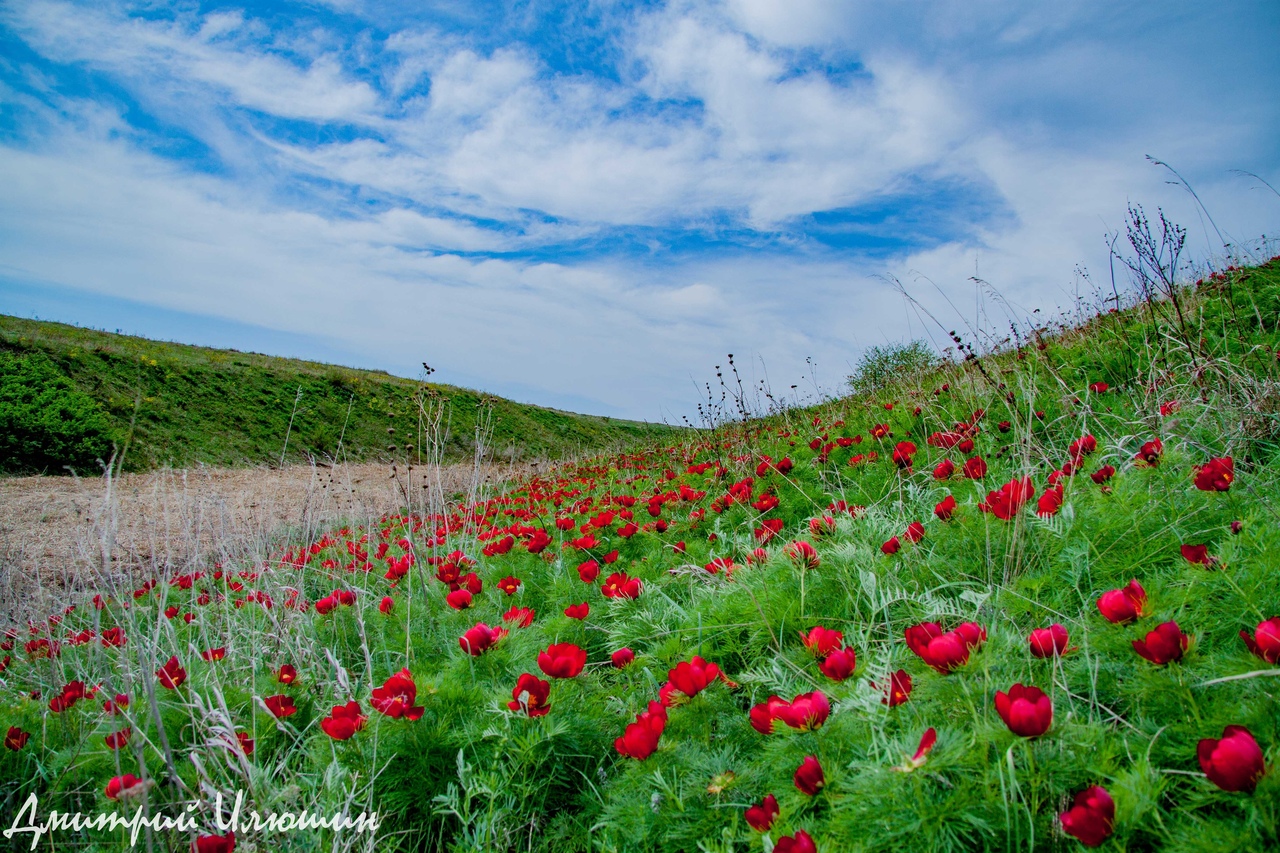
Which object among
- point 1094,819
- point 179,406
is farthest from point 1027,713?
point 179,406

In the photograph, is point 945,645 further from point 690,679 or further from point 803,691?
point 690,679

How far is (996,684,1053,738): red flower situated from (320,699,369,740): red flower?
1.63 metres

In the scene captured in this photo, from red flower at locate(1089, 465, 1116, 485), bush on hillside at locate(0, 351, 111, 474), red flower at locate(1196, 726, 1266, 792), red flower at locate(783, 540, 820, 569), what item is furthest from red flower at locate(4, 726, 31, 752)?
bush on hillside at locate(0, 351, 111, 474)

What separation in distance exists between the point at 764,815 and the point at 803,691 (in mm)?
→ 497

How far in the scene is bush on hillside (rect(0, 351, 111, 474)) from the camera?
12.6 meters

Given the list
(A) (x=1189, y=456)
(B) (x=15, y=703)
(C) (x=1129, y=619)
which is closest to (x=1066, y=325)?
(A) (x=1189, y=456)

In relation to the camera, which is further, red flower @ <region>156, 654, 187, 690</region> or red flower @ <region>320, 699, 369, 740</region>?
red flower @ <region>156, 654, 187, 690</region>

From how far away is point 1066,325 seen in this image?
827 centimetres

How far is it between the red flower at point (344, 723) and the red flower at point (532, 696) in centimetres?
47

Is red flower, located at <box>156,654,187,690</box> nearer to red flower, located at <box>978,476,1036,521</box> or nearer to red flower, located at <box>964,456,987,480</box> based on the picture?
red flower, located at <box>978,476,1036,521</box>

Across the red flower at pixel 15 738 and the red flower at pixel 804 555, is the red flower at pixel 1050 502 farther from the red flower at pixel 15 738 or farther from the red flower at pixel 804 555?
the red flower at pixel 15 738

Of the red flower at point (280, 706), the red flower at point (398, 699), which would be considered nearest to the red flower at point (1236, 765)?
the red flower at point (398, 699)

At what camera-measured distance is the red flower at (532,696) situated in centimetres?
164

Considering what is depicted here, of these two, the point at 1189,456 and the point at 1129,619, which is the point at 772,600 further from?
the point at 1189,456
